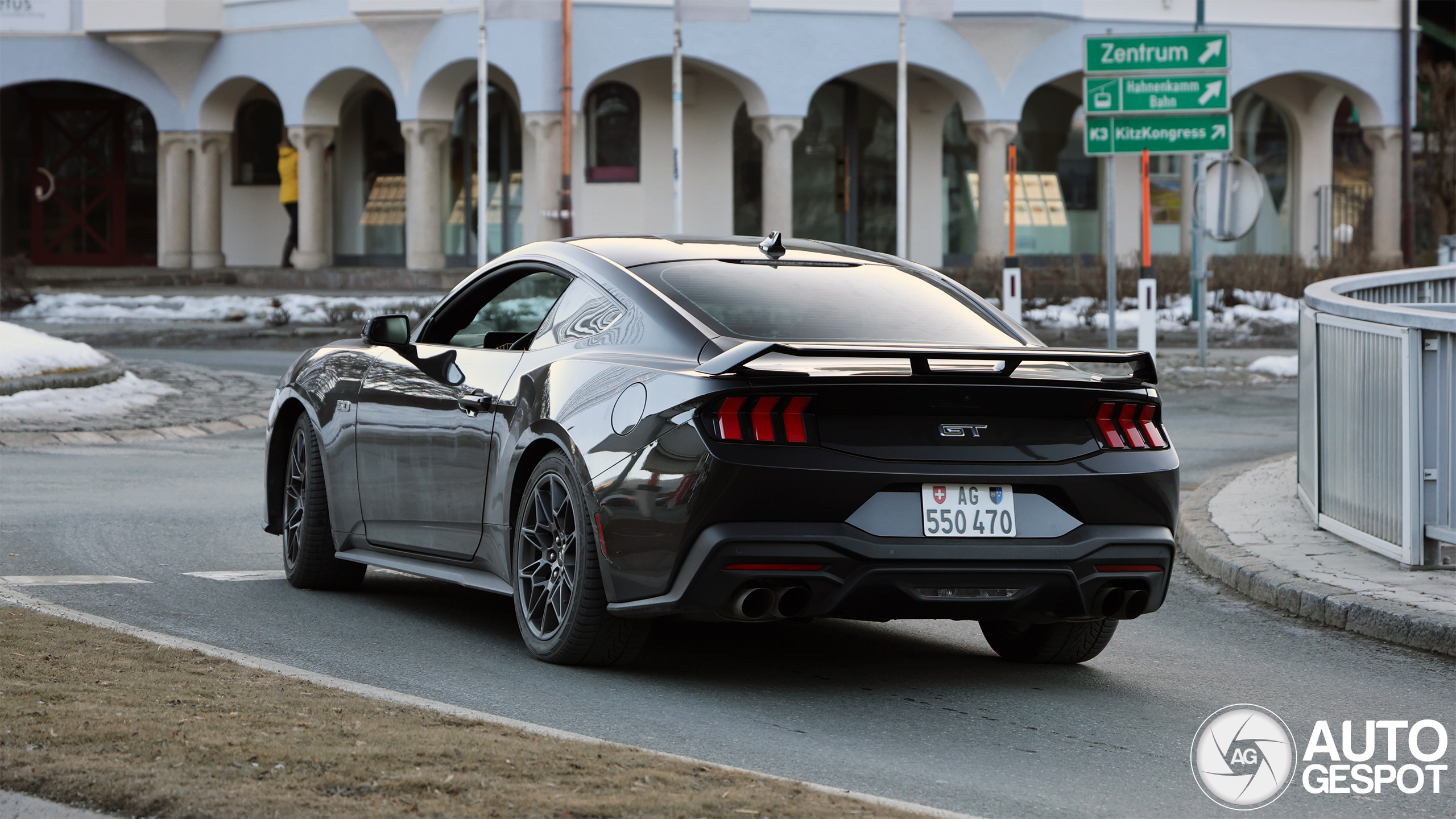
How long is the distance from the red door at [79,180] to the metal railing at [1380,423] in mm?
33216

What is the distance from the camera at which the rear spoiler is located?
210 inches

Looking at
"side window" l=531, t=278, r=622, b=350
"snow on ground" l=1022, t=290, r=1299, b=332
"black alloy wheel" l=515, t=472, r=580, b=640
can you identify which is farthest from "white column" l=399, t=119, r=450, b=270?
"black alloy wheel" l=515, t=472, r=580, b=640

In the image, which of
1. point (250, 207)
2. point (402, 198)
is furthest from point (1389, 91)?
point (250, 207)

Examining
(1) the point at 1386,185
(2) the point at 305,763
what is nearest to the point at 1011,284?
(2) the point at 305,763

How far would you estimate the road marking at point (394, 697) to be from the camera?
4.29 m

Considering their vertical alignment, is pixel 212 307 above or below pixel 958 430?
above

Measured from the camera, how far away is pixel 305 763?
4.09m

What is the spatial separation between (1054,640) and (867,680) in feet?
2.50

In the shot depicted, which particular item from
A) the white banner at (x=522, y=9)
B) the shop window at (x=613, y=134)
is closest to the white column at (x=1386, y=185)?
the shop window at (x=613, y=134)

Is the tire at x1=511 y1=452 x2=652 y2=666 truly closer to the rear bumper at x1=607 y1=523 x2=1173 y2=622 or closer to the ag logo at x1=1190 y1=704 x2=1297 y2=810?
the rear bumper at x1=607 y1=523 x2=1173 y2=622

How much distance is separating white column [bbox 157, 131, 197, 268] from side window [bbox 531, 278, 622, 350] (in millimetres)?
31263

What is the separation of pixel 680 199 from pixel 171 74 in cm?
1161

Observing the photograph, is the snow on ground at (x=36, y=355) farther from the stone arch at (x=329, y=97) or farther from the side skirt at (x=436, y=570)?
the stone arch at (x=329, y=97)

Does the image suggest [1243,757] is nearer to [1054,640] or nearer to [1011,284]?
[1054,640]
